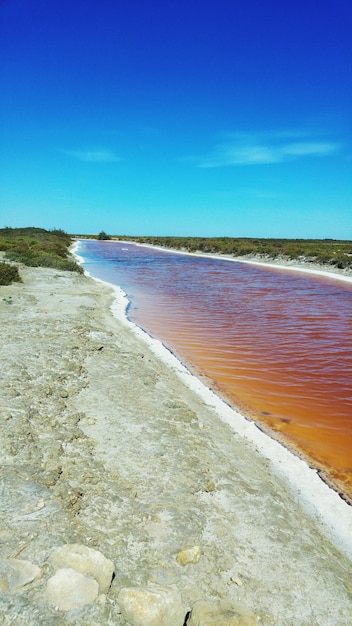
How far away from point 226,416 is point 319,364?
4051 mm

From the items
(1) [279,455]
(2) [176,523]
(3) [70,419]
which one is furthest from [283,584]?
(3) [70,419]

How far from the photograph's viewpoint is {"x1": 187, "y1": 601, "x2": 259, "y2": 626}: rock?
8.18ft

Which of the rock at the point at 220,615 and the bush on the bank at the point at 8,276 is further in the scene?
the bush on the bank at the point at 8,276

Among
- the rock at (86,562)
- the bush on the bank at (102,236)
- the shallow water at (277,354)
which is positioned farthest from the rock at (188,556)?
the bush on the bank at (102,236)

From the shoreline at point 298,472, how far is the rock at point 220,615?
53.6 inches

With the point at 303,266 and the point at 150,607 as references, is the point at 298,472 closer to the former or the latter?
the point at 150,607

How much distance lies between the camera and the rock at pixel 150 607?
2.45 m

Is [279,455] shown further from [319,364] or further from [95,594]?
[319,364]

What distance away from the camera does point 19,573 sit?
2643 millimetres

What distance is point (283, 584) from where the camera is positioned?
2906mm

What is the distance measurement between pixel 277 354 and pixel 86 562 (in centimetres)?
768

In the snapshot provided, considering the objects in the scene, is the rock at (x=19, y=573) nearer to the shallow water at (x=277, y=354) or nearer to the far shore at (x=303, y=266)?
the shallow water at (x=277, y=354)

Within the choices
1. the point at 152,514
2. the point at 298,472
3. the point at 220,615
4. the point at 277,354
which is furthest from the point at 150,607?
the point at 277,354

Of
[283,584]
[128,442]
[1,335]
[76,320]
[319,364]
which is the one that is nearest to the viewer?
[283,584]
